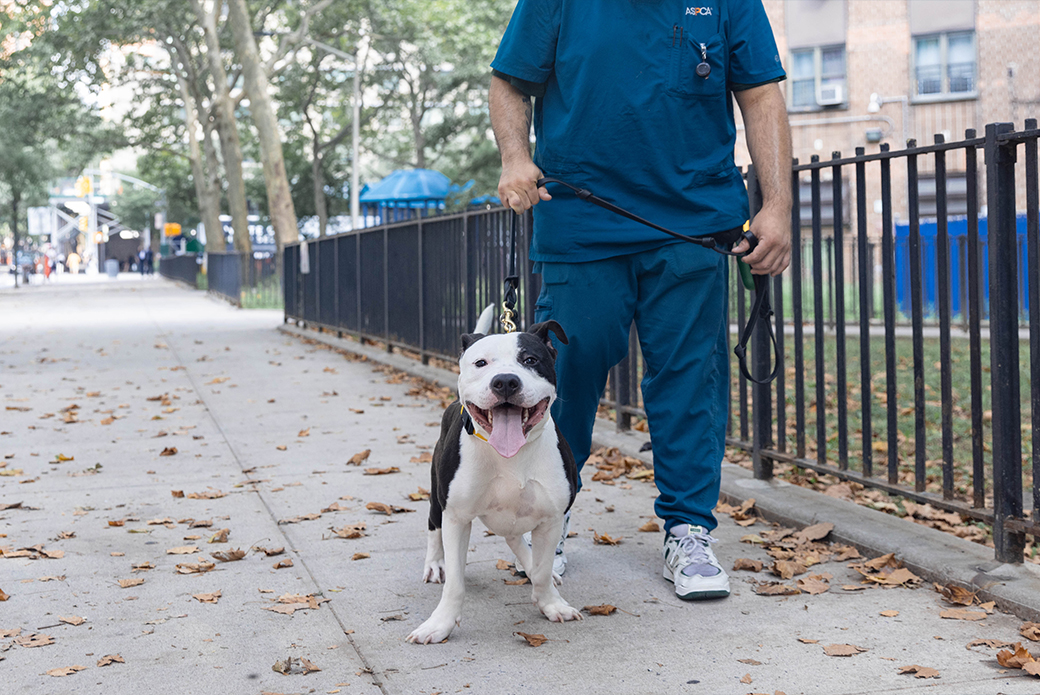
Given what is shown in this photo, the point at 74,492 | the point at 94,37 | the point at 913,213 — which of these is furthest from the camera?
the point at 94,37

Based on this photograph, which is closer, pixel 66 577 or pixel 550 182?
pixel 550 182

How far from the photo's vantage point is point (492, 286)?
8.20 meters

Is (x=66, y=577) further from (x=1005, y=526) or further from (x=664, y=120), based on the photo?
(x=1005, y=526)

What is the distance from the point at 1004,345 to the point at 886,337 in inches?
29.2

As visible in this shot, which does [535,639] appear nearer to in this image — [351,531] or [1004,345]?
[351,531]

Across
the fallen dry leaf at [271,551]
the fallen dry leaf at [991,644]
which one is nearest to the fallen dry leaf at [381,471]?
the fallen dry leaf at [271,551]

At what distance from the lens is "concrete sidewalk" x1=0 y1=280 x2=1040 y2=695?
290 cm

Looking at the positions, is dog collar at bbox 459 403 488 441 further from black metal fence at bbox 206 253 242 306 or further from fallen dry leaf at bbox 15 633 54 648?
black metal fence at bbox 206 253 242 306

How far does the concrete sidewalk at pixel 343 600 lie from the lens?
9.52ft

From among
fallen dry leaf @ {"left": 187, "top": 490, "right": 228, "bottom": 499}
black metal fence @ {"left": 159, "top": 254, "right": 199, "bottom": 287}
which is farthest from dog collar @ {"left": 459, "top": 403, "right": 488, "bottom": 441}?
black metal fence @ {"left": 159, "top": 254, "right": 199, "bottom": 287}

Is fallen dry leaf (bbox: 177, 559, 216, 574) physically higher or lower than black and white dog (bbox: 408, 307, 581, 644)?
lower

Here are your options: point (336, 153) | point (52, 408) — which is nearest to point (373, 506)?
point (52, 408)

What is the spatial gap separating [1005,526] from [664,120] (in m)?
1.66

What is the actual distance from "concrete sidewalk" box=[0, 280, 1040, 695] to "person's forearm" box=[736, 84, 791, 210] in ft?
4.23
